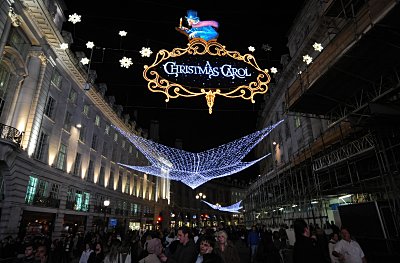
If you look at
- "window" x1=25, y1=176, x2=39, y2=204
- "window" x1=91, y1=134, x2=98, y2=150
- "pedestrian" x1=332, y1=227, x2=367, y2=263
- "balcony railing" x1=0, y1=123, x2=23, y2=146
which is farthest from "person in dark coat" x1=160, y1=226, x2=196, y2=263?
"window" x1=91, y1=134, x2=98, y2=150

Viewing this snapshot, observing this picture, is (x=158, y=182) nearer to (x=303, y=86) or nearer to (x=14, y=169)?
(x=14, y=169)

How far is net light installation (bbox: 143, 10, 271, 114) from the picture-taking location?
27.8ft

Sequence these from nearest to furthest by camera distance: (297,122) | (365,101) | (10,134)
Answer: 1. (365,101)
2. (10,134)
3. (297,122)

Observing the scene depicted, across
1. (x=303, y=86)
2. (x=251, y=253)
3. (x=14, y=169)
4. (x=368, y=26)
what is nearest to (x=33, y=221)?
(x=14, y=169)

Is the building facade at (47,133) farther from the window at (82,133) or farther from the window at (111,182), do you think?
the window at (111,182)

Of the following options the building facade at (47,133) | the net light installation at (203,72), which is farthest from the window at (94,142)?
the net light installation at (203,72)

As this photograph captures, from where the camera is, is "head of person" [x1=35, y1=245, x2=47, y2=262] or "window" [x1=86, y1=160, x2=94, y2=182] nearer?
"head of person" [x1=35, y1=245, x2=47, y2=262]

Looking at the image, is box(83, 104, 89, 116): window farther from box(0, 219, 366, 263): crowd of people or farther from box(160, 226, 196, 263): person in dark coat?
box(160, 226, 196, 263): person in dark coat

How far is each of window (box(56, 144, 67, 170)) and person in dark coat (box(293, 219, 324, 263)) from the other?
2515 cm

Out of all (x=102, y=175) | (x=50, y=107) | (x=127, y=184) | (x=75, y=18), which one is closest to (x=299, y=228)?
(x=75, y=18)

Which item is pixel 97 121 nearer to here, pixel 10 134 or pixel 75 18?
pixel 10 134

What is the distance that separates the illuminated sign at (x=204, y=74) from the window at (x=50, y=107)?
18.2 meters

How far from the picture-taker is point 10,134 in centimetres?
1712

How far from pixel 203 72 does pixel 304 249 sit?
597 centimetres
